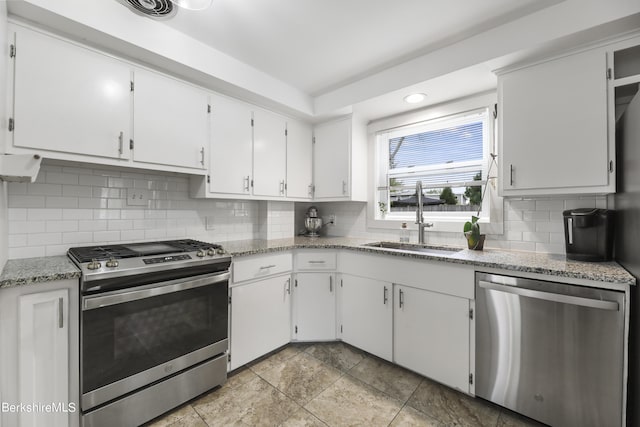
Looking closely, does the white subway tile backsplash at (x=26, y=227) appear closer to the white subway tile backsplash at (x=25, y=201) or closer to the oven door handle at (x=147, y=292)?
the white subway tile backsplash at (x=25, y=201)

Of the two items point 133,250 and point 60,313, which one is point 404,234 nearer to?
point 133,250

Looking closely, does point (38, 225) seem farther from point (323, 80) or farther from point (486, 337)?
point (486, 337)

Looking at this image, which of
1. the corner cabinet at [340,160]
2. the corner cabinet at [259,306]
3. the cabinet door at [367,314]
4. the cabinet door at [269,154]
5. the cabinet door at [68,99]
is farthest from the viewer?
the corner cabinet at [340,160]

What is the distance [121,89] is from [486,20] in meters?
2.37

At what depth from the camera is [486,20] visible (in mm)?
1738

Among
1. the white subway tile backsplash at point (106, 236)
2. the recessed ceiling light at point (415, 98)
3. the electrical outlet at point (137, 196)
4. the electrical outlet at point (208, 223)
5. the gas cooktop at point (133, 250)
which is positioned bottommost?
the gas cooktop at point (133, 250)

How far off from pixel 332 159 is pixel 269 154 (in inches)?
27.1

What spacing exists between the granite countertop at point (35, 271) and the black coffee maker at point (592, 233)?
2802 millimetres

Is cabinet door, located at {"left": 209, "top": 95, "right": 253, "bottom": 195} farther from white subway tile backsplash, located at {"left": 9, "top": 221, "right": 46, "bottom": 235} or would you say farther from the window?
the window

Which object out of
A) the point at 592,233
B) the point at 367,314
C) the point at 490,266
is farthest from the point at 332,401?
the point at 592,233

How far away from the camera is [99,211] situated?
6.43 ft

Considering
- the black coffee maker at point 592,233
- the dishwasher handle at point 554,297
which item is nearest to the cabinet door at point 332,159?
the dishwasher handle at point 554,297

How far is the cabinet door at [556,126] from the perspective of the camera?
5.22ft

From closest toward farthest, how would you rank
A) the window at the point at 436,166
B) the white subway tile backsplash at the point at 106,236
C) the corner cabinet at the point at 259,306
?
the white subway tile backsplash at the point at 106,236, the corner cabinet at the point at 259,306, the window at the point at 436,166
